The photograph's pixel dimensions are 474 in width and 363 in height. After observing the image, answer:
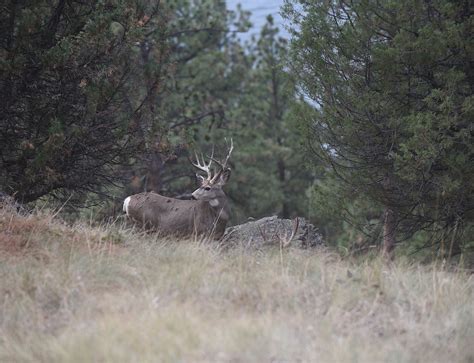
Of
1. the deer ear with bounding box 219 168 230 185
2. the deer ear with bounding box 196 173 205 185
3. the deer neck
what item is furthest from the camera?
the deer ear with bounding box 196 173 205 185

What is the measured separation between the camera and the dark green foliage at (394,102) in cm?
1024

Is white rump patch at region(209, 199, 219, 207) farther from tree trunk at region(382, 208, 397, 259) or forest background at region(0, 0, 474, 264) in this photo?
tree trunk at region(382, 208, 397, 259)

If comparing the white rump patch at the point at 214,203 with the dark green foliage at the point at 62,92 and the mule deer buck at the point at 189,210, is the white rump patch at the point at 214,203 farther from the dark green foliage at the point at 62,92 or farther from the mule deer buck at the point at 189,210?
the dark green foliage at the point at 62,92

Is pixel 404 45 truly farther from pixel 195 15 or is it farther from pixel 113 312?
pixel 195 15

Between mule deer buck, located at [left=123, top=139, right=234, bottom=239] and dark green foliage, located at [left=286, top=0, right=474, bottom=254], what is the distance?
1991 mm

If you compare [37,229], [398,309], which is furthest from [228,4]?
[398,309]

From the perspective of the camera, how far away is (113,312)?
578 cm

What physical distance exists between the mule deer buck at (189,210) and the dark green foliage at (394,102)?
1991 millimetres

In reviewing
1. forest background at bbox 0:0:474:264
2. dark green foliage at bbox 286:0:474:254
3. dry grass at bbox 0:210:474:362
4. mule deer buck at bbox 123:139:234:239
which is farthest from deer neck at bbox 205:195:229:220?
dry grass at bbox 0:210:474:362

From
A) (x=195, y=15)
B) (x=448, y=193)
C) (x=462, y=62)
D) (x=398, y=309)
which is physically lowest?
(x=398, y=309)

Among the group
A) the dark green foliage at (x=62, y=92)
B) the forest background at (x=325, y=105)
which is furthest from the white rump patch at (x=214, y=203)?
the dark green foliage at (x=62, y=92)

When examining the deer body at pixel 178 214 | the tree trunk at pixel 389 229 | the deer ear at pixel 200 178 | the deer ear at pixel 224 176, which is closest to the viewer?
the deer body at pixel 178 214

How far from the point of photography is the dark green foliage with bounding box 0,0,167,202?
33.9 ft

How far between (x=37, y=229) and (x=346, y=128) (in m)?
5.40
